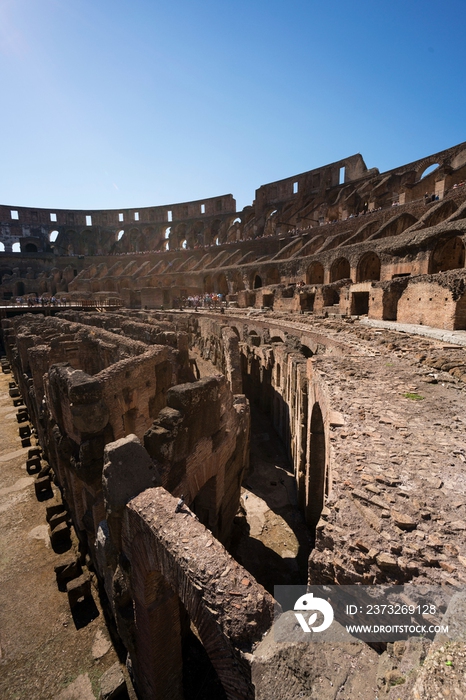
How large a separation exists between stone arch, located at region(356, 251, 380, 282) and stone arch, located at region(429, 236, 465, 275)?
165 inches

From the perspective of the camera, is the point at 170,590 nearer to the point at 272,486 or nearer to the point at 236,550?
the point at 236,550

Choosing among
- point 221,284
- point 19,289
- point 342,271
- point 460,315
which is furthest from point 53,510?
point 19,289

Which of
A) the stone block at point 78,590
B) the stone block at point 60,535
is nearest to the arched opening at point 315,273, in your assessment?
the stone block at point 60,535

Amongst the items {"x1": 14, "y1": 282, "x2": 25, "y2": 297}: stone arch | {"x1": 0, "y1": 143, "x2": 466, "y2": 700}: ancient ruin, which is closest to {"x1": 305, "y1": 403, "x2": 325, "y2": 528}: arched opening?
{"x1": 0, "y1": 143, "x2": 466, "y2": 700}: ancient ruin

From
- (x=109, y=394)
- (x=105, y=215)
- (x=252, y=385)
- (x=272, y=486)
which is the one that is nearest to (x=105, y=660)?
(x=109, y=394)

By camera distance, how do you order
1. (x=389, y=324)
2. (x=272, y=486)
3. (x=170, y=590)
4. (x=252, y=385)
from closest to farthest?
(x=170, y=590), (x=272, y=486), (x=389, y=324), (x=252, y=385)

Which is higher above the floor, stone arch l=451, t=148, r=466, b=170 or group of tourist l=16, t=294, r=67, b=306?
stone arch l=451, t=148, r=466, b=170

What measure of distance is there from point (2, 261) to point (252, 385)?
48.8 metres

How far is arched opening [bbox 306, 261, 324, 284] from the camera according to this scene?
937 inches

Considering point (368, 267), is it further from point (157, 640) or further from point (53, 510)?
point (157, 640)

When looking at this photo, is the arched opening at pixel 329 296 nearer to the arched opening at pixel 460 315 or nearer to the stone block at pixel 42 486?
the arched opening at pixel 460 315

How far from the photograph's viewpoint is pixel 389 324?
11.8m

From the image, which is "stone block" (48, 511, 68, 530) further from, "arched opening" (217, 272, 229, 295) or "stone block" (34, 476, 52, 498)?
"arched opening" (217, 272, 229, 295)

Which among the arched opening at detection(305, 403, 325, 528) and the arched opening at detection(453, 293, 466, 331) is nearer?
the arched opening at detection(305, 403, 325, 528)
